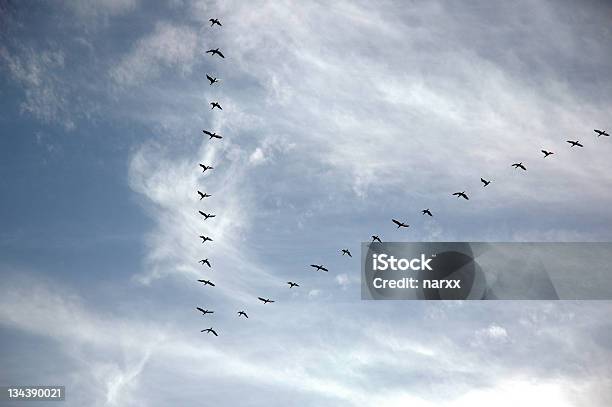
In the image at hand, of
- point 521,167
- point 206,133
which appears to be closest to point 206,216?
point 206,133

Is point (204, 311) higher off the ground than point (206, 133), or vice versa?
point (206, 133)

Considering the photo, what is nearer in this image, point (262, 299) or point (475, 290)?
point (475, 290)

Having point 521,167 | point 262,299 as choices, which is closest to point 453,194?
point 521,167

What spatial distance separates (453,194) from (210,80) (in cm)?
5396

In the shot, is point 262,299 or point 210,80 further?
point 262,299

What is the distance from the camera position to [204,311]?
134125mm

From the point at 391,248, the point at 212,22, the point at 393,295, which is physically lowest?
the point at 393,295

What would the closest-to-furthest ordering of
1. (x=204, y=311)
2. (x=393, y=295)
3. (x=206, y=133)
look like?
1. (x=393, y=295)
2. (x=206, y=133)
3. (x=204, y=311)

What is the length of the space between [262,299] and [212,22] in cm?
6303

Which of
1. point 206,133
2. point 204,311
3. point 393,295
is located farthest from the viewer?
point 204,311

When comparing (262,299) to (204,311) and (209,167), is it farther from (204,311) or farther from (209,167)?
(209,167)

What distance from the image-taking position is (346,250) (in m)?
138

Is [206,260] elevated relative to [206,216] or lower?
lower

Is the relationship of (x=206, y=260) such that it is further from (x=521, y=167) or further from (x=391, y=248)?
(x=521, y=167)
